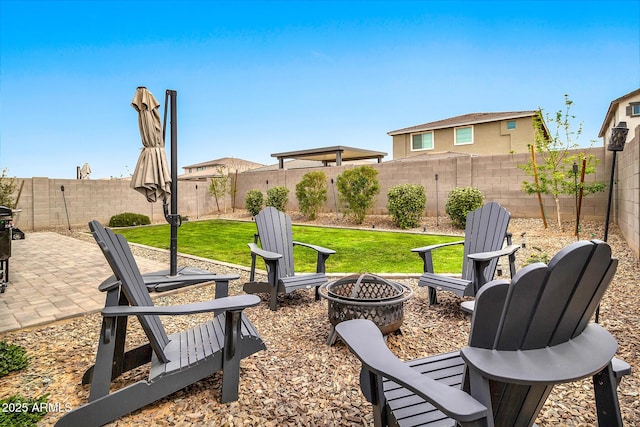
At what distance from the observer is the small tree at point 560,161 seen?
873 cm

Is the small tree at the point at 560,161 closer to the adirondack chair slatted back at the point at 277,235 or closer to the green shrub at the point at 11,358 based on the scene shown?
the adirondack chair slatted back at the point at 277,235

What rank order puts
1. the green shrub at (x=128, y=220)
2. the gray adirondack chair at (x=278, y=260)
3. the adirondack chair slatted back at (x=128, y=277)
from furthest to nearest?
the green shrub at (x=128, y=220)
the gray adirondack chair at (x=278, y=260)
the adirondack chair slatted back at (x=128, y=277)

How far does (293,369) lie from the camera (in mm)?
2508

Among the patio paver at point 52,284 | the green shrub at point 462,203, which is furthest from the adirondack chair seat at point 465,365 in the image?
the green shrub at point 462,203

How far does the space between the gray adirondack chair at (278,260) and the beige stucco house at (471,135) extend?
1694cm

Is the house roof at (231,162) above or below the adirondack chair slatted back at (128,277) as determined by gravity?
above

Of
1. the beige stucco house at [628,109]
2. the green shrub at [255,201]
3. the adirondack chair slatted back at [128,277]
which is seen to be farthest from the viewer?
the beige stucco house at [628,109]

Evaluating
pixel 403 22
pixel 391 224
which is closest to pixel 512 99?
pixel 403 22

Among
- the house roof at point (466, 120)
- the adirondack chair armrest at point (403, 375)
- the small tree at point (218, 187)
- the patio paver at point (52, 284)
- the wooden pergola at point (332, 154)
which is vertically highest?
the house roof at point (466, 120)

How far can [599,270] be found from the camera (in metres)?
1.20

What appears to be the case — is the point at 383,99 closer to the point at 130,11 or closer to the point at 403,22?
the point at 403,22

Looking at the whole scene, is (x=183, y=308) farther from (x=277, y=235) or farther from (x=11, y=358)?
(x=277, y=235)

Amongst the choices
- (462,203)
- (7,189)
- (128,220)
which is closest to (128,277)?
(462,203)

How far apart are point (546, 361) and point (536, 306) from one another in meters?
0.18
